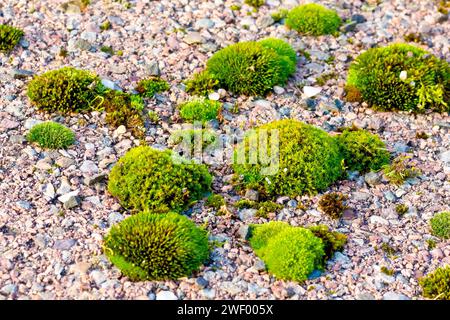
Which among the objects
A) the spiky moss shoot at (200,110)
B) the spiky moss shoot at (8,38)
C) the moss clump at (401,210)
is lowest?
the moss clump at (401,210)

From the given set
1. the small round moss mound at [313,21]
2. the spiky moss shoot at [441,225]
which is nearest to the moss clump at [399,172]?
the spiky moss shoot at [441,225]

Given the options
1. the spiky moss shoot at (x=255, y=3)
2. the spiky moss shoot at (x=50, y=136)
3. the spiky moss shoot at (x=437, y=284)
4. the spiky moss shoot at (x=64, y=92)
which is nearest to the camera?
the spiky moss shoot at (x=437, y=284)

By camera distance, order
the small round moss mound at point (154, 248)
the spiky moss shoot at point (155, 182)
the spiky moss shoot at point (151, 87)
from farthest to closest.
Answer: the spiky moss shoot at point (151, 87)
the spiky moss shoot at point (155, 182)
the small round moss mound at point (154, 248)

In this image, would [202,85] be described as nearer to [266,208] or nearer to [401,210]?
[266,208]

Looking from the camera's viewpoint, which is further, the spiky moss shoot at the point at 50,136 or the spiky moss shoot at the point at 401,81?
the spiky moss shoot at the point at 401,81

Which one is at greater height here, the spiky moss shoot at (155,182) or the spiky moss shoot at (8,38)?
the spiky moss shoot at (8,38)

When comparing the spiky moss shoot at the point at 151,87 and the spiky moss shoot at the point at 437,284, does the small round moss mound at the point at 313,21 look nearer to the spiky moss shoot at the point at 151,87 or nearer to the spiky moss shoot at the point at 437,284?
the spiky moss shoot at the point at 151,87
